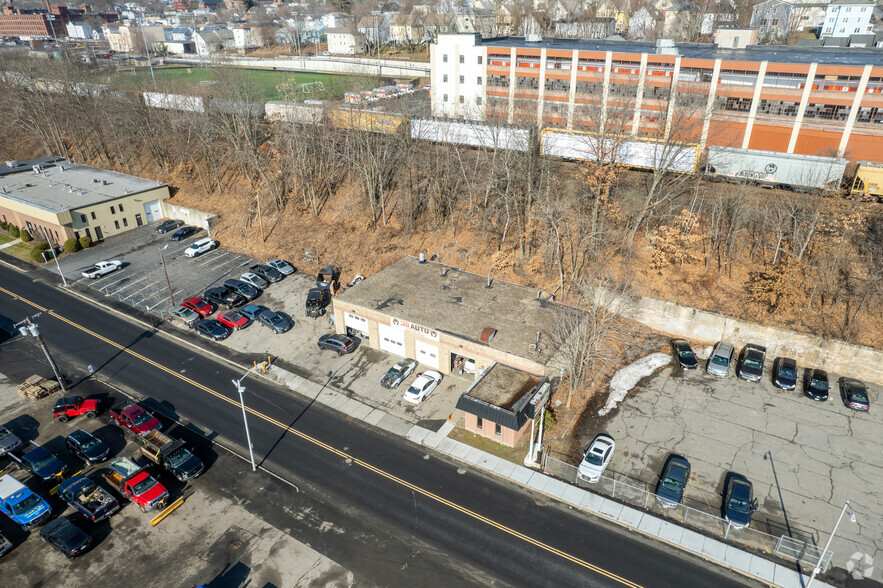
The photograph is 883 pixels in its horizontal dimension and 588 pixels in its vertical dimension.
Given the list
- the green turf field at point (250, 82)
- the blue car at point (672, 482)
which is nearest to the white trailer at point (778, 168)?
the blue car at point (672, 482)

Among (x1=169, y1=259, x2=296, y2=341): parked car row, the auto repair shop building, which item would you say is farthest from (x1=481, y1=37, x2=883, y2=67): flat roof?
(x1=169, y1=259, x2=296, y2=341): parked car row

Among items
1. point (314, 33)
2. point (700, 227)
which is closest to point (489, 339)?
point (700, 227)

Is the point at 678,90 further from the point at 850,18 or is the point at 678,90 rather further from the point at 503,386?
the point at 850,18

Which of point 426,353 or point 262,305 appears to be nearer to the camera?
point 426,353

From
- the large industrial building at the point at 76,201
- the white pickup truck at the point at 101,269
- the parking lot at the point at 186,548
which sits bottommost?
the parking lot at the point at 186,548

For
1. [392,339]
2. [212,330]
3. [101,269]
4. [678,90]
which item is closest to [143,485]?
[212,330]

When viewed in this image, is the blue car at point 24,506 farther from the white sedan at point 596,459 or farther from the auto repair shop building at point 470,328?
the white sedan at point 596,459
